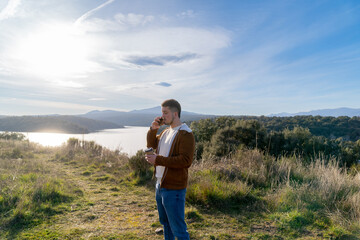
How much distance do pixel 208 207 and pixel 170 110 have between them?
2.67 m

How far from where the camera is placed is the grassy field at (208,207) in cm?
309

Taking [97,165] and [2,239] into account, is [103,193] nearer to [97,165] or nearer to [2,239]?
[2,239]

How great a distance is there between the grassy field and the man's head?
1.91 metres

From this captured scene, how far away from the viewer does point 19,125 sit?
95.8 feet

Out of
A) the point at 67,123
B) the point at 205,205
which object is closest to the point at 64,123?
the point at 67,123

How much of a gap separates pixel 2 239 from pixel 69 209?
1230mm

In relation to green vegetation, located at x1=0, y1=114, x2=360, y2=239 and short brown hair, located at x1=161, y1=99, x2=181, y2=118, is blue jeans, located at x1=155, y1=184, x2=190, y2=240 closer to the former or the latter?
short brown hair, located at x1=161, y1=99, x2=181, y2=118

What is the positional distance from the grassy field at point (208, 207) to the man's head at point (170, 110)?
6.27 feet

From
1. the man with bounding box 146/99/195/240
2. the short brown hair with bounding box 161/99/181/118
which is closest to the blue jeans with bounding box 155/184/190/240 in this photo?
the man with bounding box 146/99/195/240

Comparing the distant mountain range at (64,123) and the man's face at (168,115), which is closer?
the man's face at (168,115)

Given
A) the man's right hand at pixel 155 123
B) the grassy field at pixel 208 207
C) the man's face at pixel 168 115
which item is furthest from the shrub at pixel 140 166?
the man's face at pixel 168 115

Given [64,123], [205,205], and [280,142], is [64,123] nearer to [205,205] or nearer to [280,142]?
[280,142]

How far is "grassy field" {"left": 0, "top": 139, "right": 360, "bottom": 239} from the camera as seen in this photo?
309 centimetres

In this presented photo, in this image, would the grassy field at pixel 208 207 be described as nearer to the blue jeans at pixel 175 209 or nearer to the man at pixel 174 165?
the blue jeans at pixel 175 209
